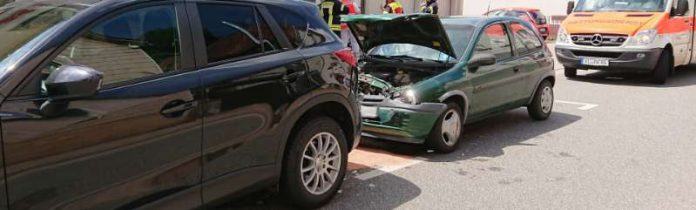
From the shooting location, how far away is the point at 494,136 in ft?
23.0

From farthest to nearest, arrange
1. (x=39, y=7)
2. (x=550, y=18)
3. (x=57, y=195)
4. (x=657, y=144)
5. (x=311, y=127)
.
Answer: (x=550, y=18), (x=657, y=144), (x=311, y=127), (x=39, y=7), (x=57, y=195)

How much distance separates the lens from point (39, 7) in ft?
Answer: 10.6

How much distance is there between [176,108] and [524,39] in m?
5.29

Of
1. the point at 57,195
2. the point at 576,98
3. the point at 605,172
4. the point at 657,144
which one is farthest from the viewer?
the point at 576,98

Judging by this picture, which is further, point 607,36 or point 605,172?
point 607,36

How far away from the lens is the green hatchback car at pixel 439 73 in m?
5.80

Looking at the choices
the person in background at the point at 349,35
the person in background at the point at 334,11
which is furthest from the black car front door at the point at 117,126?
the person in background at the point at 334,11

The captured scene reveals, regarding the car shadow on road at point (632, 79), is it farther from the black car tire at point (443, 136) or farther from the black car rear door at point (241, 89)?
the black car rear door at point (241, 89)

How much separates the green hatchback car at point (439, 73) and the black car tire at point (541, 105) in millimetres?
19

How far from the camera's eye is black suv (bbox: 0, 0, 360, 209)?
267cm

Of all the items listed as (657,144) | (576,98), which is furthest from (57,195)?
(576,98)

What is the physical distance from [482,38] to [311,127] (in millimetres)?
3174

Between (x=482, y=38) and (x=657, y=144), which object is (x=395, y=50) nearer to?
(x=482, y=38)

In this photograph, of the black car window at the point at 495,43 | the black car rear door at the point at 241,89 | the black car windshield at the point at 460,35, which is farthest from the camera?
the black car window at the point at 495,43
